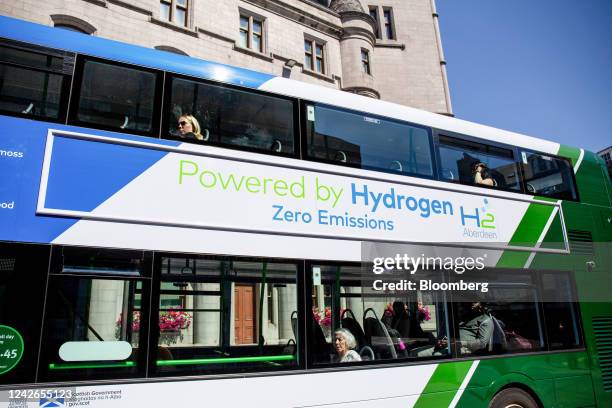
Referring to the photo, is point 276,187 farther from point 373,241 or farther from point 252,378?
point 252,378

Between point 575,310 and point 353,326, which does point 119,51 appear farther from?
point 575,310

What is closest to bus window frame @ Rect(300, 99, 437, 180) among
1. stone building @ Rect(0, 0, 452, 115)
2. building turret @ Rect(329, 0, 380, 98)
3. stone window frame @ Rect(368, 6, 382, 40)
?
stone building @ Rect(0, 0, 452, 115)

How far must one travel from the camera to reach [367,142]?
5.51m

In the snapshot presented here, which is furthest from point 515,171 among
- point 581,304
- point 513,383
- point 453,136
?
point 513,383

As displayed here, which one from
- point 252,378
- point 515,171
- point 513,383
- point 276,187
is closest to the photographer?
point 252,378

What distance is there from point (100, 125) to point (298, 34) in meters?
17.5

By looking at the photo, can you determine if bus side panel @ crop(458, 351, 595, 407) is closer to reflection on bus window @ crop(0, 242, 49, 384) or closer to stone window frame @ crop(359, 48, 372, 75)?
reflection on bus window @ crop(0, 242, 49, 384)

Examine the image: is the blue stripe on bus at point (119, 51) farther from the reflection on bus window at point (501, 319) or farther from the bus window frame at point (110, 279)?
the reflection on bus window at point (501, 319)

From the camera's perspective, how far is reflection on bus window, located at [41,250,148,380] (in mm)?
3395

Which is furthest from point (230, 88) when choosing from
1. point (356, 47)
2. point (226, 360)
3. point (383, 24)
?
point (383, 24)

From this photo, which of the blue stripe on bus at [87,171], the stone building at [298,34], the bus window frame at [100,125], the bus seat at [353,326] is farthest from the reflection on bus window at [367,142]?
the stone building at [298,34]

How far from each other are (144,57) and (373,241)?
3.17m

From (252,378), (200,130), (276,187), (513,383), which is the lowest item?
(513,383)

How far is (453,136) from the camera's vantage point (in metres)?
6.27
